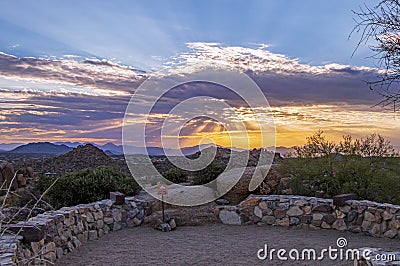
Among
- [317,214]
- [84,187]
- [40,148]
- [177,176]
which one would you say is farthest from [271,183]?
[40,148]

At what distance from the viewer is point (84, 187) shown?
10453 mm

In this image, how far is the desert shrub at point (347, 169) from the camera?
9.78 m

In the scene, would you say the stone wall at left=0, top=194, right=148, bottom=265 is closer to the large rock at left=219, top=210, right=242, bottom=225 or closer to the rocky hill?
the large rock at left=219, top=210, right=242, bottom=225

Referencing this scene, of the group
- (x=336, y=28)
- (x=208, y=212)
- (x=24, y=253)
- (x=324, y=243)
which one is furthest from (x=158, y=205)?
(x=336, y=28)

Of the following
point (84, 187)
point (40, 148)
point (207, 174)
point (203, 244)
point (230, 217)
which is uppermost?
point (40, 148)

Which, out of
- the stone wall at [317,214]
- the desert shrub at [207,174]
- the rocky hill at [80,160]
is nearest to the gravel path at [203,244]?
the stone wall at [317,214]

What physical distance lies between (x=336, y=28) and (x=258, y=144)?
402cm

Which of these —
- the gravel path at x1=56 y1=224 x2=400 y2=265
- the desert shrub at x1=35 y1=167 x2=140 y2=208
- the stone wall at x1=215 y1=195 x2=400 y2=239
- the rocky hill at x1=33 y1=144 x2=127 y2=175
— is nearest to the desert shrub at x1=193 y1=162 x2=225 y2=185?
the desert shrub at x1=35 y1=167 x2=140 y2=208

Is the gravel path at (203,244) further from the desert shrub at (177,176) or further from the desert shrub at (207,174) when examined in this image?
the desert shrub at (177,176)

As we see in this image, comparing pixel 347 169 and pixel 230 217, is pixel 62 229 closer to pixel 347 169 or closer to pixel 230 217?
pixel 230 217

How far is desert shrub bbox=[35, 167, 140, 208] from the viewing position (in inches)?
403

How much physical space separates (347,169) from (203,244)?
166 inches

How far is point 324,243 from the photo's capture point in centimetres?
770

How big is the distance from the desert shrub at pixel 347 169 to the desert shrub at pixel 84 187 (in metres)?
4.30
